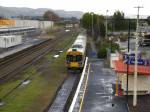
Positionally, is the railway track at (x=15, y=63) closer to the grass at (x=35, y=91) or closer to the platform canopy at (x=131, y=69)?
the grass at (x=35, y=91)

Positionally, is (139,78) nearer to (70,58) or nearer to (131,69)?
(131,69)

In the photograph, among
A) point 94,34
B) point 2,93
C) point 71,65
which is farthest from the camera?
point 94,34

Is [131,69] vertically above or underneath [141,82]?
above

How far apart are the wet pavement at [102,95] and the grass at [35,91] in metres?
2.85

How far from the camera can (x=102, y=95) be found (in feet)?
97.2

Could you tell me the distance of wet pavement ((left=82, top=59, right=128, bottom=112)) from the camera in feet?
83.5

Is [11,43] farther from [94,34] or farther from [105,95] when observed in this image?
[105,95]

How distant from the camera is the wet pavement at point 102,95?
83.5 feet

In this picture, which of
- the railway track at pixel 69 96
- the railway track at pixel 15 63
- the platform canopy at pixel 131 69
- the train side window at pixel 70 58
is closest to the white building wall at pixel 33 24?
the railway track at pixel 15 63

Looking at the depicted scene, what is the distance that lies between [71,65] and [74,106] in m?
18.3

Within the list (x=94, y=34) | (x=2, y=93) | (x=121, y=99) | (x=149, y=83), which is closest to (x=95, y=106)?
(x=121, y=99)

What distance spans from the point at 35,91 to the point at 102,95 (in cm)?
620

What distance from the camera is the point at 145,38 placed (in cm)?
6962

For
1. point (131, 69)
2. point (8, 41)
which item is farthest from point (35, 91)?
point (8, 41)
